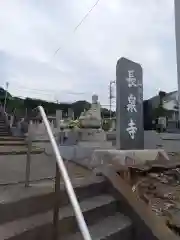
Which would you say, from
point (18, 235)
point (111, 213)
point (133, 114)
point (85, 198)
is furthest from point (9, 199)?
point (133, 114)

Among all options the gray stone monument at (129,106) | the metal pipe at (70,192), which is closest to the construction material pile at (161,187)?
the gray stone monument at (129,106)

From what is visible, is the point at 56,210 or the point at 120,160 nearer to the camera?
the point at 56,210

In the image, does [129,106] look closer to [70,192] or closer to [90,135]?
[90,135]

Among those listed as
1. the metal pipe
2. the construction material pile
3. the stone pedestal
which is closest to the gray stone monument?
the construction material pile

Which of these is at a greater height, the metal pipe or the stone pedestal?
the stone pedestal

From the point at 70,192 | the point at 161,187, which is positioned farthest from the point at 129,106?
the point at 70,192

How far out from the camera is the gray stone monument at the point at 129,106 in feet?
18.3

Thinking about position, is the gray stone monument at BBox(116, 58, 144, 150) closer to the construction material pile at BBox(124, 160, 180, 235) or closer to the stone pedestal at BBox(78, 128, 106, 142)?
the construction material pile at BBox(124, 160, 180, 235)

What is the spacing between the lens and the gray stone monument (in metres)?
5.57

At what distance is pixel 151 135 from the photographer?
12.3 meters

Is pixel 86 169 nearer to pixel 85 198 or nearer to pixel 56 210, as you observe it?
pixel 85 198

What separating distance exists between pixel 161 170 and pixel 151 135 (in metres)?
8.45

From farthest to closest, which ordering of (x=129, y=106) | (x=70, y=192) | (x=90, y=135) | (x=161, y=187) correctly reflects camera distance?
(x=90, y=135) < (x=129, y=106) < (x=161, y=187) < (x=70, y=192)

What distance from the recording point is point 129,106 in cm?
574
